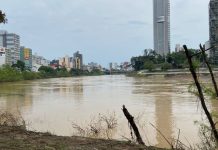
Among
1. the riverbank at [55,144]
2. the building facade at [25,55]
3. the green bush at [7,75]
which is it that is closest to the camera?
the riverbank at [55,144]

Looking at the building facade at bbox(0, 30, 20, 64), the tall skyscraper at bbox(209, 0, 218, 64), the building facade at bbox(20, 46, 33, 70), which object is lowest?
the tall skyscraper at bbox(209, 0, 218, 64)

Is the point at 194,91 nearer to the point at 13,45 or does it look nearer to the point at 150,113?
the point at 150,113

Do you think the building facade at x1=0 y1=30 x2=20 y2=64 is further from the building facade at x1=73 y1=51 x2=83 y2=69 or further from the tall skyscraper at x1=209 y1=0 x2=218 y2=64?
the tall skyscraper at x1=209 y1=0 x2=218 y2=64

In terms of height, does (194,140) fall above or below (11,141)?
below

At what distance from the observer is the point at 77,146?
543 centimetres

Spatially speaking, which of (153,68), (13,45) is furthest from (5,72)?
(13,45)

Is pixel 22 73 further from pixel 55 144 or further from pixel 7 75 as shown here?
pixel 55 144

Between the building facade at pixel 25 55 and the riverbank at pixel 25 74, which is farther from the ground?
the building facade at pixel 25 55

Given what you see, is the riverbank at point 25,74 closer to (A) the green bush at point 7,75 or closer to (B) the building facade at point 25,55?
(A) the green bush at point 7,75

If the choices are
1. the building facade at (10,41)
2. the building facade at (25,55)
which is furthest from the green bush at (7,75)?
the building facade at (25,55)

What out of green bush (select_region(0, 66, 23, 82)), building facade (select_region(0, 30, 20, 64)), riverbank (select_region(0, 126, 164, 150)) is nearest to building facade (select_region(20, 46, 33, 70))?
building facade (select_region(0, 30, 20, 64))

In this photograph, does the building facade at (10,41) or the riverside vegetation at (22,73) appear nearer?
the riverside vegetation at (22,73)

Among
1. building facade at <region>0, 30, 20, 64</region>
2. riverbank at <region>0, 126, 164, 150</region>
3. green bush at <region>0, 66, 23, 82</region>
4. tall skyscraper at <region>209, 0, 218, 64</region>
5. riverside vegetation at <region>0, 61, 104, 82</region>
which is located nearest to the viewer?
tall skyscraper at <region>209, 0, 218, 64</region>

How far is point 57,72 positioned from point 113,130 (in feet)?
351
